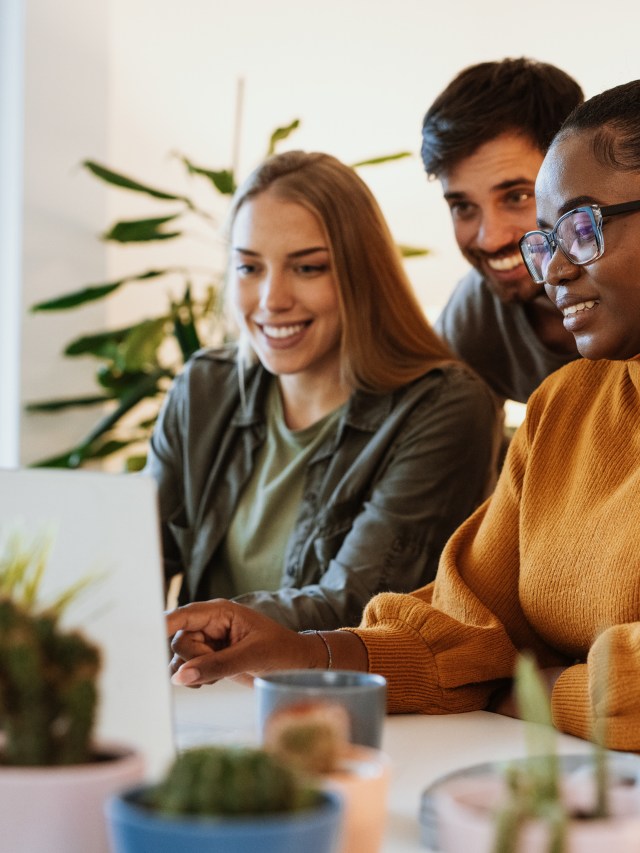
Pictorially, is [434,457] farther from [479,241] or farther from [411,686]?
[411,686]

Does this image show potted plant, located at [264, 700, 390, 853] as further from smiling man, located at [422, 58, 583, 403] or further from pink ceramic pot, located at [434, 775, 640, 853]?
smiling man, located at [422, 58, 583, 403]

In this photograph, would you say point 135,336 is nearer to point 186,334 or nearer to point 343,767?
point 186,334

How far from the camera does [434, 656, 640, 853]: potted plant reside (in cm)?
49

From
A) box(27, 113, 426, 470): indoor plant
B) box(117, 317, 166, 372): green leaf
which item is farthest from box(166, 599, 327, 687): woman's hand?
box(117, 317, 166, 372): green leaf

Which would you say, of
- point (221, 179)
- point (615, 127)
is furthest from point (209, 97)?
point (615, 127)

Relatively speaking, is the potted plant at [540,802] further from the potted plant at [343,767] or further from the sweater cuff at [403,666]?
the sweater cuff at [403,666]

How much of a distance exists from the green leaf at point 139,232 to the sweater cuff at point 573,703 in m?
2.37

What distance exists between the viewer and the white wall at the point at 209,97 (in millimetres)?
3479

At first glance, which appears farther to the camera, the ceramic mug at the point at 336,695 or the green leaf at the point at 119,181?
the green leaf at the point at 119,181

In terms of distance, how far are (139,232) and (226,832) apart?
2.89 m

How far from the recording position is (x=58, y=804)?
54 centimetres

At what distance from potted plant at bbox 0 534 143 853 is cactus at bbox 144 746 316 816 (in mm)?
71

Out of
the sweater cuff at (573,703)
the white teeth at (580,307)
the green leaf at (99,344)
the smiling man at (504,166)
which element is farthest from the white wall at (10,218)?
the sweater cuff at (573,703)

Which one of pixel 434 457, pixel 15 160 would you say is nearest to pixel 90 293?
pixel 15 160
